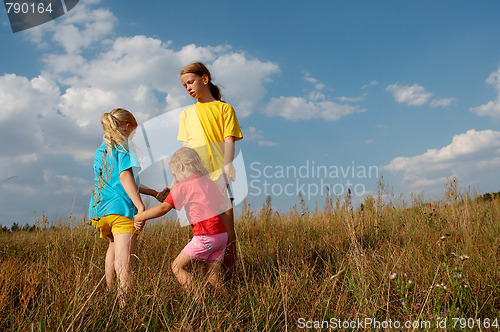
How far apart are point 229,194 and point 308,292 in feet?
3.30

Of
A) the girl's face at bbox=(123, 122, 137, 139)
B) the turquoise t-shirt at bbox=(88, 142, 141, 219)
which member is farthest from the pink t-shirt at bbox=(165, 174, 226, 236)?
the girl's face at bbox=(123, 122, 137, 139)

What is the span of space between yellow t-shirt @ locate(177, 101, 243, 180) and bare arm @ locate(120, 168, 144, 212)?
579mm

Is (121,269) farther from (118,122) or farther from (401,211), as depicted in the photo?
(401,211)

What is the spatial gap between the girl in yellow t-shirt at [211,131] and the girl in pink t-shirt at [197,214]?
0.13 metres

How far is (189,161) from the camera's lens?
8.95ft

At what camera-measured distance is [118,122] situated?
9.84ft

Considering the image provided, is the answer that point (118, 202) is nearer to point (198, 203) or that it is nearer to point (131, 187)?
point (131, 187)

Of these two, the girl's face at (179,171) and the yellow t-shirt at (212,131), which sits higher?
the yellow t-shirt at (212,131)

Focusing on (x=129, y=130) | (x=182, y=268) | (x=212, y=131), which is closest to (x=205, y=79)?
(x=212, y=131)

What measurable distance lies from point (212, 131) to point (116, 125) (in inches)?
32.4

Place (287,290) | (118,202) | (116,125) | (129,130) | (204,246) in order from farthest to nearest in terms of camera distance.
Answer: (129,130)
(116,125)
(118,202)
(204,246)
(287,290)

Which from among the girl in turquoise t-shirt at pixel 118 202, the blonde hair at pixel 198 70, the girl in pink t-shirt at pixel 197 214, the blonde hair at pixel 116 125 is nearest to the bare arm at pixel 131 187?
the girl in turquoise t-shirt at pixel 118 202

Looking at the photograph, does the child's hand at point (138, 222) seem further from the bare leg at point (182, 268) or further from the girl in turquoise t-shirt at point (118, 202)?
the bare leg at point (182, 268)

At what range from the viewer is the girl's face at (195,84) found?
3082 mm
